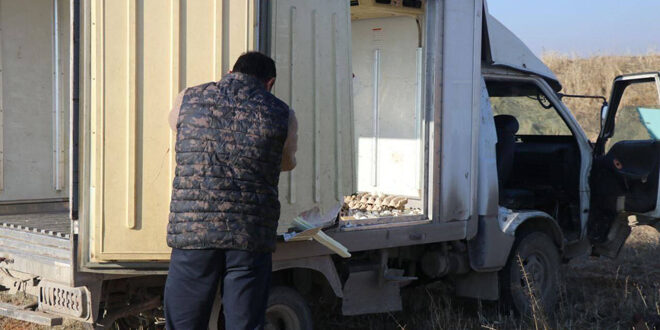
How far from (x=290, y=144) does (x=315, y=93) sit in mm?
943

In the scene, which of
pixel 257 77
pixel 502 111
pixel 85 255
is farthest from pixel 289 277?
pixel 502 111

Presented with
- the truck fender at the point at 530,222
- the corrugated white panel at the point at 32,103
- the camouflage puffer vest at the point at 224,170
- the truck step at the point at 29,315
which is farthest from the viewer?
the corrugated white panel at the point at 32,103

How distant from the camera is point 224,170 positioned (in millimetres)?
3559

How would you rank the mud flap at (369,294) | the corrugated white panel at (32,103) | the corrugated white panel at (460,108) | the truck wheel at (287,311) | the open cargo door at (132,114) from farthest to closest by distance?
1. the corrugated white panel at (32,103)
2. the corrugated white panel at (460,108)
3. the mud flap at (369,294)
4. the truck wheel at (287,311)
5. the open cargo door at (132,114)

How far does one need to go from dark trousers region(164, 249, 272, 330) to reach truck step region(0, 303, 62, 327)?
3.33 ft

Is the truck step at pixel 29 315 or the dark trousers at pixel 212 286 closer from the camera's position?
the dark trousers at pixel 212 286

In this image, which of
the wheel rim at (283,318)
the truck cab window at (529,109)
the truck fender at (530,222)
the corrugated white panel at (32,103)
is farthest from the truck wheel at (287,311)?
the corrugated white panel at (32,103)

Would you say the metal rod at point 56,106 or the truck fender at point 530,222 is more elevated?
the metal rod at point 56,106

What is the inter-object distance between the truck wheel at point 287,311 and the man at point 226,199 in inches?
46.2

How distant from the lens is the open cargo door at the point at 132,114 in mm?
4043

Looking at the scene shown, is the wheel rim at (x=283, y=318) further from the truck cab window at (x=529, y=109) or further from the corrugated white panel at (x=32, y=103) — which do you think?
the corrugated white panel at (x=32, y=103)

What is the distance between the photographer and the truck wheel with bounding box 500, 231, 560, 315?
6.72m

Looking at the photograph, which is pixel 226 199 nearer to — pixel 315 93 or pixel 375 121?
pixel 315 93

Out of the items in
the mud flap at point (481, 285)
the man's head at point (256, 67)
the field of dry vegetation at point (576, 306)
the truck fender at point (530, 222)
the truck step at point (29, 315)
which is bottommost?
the field of dry vegetation at point (576, 306)
